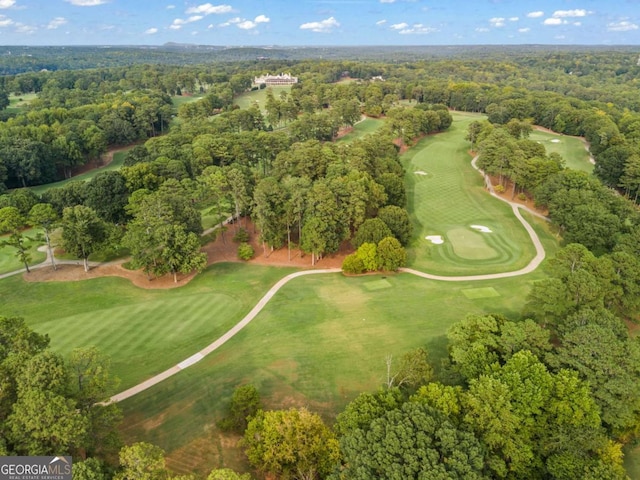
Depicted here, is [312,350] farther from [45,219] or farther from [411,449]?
[45,219]

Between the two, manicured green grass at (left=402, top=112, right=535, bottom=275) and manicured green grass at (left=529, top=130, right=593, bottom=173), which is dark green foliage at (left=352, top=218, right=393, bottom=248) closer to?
manicured green grass at (left=402, top=112, right=535, bottom=275)

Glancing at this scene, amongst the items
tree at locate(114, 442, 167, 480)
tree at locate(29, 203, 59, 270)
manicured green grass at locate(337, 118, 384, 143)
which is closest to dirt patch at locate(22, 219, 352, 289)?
tree at locate(29, 203, 59, 270)

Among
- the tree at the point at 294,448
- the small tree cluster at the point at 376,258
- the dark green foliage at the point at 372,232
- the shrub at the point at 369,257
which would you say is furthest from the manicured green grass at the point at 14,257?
the tree at the point at 294,448

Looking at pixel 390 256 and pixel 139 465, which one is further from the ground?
pixel 139 465

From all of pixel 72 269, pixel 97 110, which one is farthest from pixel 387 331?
pixel 97 110

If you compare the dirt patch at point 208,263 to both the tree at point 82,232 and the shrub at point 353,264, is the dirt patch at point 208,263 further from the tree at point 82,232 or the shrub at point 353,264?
the shrub at point 353,264

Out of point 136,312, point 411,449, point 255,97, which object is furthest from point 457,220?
point 255,97
